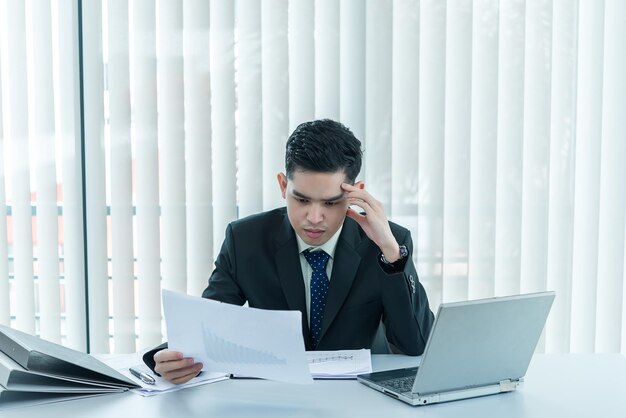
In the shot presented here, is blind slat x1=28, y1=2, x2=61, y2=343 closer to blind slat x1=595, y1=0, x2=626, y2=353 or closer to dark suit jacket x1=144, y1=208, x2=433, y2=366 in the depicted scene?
dark suit jacket x1=144, y1=208, x2=433, y2=366

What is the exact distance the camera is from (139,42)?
2.49 metres

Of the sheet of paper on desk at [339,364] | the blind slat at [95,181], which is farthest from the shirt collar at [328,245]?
the blind slat at [95,181]

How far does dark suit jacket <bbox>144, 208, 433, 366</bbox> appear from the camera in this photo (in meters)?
1.87

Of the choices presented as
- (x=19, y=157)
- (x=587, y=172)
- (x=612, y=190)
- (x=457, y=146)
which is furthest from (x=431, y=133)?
(x=19, y=157)

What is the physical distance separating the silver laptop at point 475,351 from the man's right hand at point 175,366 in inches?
15.8

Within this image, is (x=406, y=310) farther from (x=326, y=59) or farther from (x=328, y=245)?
(x=326, y=59)

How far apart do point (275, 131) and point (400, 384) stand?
1257mm

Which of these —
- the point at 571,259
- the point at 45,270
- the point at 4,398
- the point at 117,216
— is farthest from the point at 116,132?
the point at 571,259

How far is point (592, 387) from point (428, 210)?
3.56 feet

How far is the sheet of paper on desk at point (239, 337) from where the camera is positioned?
1388mm

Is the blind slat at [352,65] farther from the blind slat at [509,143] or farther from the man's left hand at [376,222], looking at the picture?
the man's left hand at [376,222]

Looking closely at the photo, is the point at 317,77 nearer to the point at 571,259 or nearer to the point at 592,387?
the point at 571,259


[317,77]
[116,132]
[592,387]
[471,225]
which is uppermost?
[317,77]

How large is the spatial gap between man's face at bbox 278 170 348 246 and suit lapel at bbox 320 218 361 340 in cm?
10
